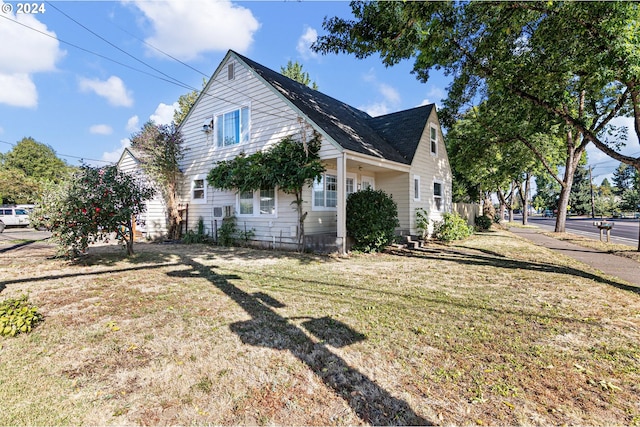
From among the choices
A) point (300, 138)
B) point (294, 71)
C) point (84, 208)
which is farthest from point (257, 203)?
point (294, 71)

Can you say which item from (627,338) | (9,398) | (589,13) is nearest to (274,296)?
(9,398)

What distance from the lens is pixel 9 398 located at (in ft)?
7.39

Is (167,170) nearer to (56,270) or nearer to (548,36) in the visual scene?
(56,270)

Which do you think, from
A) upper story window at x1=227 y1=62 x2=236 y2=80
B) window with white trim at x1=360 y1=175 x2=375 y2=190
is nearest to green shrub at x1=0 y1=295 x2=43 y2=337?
window with white trim at x1=360 y1=175 x2=375 y2=190

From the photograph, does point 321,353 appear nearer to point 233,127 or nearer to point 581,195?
point 233,127

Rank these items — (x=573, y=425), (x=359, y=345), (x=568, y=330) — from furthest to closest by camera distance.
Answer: (x=568, y=330)
(x=359, y=345)
(x=573, y=425)

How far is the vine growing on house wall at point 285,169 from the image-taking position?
30.3 feet

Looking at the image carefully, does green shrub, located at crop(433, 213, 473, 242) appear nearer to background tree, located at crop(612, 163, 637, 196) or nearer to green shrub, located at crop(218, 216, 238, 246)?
green shrub, located at crop(218, 216, 238, 246)

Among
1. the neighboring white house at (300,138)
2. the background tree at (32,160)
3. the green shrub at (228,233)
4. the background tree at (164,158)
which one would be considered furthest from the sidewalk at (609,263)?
the background tree at (32,160)

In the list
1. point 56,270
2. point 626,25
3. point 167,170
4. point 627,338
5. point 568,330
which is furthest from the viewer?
point 167,170

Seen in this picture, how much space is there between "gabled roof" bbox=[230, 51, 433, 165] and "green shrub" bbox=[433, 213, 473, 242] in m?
3.66

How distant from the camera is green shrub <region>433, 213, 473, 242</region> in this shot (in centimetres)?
1330

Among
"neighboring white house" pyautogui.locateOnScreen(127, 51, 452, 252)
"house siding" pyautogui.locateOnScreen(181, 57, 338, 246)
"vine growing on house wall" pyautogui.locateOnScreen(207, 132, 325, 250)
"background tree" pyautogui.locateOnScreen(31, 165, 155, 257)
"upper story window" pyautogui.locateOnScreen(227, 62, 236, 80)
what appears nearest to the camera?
"background tree" pyautogui.locateOnScreen(31, 165, 155, 257)

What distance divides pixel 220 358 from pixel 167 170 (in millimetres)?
12649
